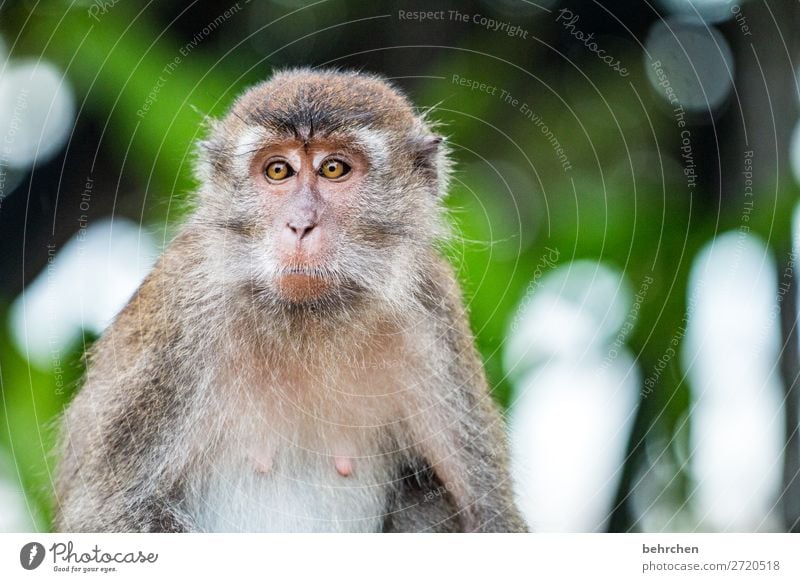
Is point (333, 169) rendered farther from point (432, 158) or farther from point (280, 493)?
point (280, 493)

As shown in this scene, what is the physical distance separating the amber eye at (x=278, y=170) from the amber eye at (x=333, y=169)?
0.37 feet

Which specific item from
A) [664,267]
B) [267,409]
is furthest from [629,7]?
[267,409]

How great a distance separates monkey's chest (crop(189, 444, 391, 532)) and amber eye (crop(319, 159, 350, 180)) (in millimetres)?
1007

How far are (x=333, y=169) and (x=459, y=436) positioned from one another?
1.17 meters

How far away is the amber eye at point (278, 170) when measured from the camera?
4004mm

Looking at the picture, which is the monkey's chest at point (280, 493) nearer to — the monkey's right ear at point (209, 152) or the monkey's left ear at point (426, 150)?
the monkey's right ear at point (209, 152)

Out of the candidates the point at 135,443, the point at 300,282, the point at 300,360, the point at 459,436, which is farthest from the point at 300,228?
the point at 459,436

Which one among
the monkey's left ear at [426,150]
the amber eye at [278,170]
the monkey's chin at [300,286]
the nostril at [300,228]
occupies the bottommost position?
the monkey's chin at [300,286]

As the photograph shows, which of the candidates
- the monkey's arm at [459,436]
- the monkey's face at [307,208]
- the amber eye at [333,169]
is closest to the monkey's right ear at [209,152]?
the monkey's face at [307,208]

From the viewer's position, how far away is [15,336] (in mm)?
4527
